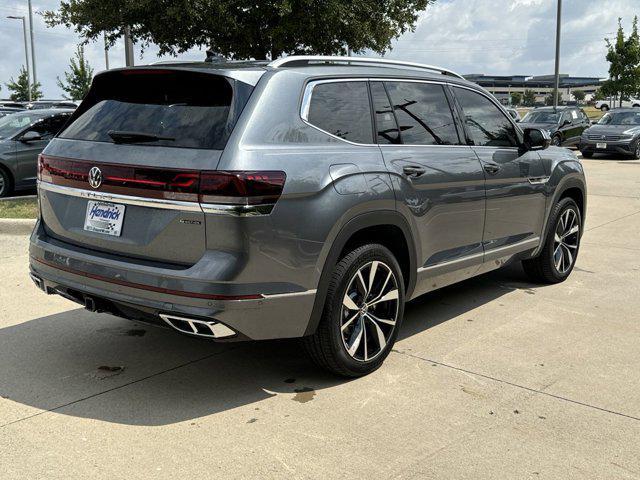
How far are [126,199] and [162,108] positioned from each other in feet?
1.79

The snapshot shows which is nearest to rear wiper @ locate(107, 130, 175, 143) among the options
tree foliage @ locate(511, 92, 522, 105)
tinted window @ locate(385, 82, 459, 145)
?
tinted window @ locate(385, 82, 459, 145)

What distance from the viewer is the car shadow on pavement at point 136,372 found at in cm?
385

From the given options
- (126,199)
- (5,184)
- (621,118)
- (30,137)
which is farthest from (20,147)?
(621,118)

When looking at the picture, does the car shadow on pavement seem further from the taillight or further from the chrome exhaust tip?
the taillight

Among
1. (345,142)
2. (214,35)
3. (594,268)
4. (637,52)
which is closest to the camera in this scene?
(345,142)

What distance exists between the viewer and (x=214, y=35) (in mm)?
14000

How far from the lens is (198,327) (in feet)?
11.7

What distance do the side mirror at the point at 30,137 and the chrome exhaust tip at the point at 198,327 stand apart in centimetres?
952

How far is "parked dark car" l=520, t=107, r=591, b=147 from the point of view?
889 inches

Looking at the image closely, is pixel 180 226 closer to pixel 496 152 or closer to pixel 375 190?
pixel 375 190

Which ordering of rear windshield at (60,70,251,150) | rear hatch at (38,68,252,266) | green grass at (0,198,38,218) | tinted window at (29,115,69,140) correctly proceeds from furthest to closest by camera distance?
tinted window at (29,115,69,140)
green grass at (0,198,38,218)
rear windshield at (60,70,251,150)
rear hatch at (38,68,252,266)

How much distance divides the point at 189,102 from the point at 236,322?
1.19 m

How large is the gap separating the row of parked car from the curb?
14.8m

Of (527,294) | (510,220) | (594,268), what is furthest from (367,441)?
(594,268)
